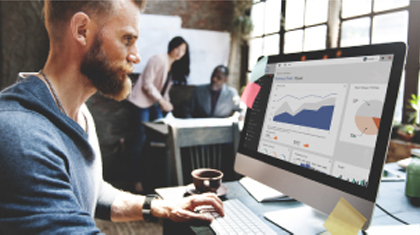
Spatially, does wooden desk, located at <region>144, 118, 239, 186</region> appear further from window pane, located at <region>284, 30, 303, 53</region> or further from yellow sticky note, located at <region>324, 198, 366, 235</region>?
window pane, located at <region>284, 30, 303, 53</region>

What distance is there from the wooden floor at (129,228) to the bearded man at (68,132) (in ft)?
5.11

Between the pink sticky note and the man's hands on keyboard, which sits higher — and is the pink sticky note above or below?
above

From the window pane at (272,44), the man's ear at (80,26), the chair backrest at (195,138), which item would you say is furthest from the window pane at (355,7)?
the man's ear at (80,26)

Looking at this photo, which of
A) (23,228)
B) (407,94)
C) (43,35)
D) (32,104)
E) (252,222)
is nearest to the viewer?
(23,228)

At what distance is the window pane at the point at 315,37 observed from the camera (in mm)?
2897

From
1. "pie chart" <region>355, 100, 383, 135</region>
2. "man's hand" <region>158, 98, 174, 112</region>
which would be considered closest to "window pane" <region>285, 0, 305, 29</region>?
"man's hand" <region>158, 98, 174, 112</region>

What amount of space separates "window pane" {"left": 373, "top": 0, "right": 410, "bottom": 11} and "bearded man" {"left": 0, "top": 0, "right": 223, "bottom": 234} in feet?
7.06

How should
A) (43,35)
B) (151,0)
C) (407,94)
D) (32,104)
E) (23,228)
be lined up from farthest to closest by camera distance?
(151,0)
(43,35)
(407,94)
(32,104)
(23,228)

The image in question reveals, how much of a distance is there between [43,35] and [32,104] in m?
3.39

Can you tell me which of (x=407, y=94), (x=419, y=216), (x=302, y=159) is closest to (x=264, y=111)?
(x=302, y=159)

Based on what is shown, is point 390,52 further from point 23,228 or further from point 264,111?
point 23,228

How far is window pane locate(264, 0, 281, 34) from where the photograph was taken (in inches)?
141

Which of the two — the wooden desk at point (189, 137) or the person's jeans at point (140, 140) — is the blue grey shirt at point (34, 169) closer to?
the wooden desk at point (189, 137)

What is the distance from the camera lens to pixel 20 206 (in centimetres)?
49
